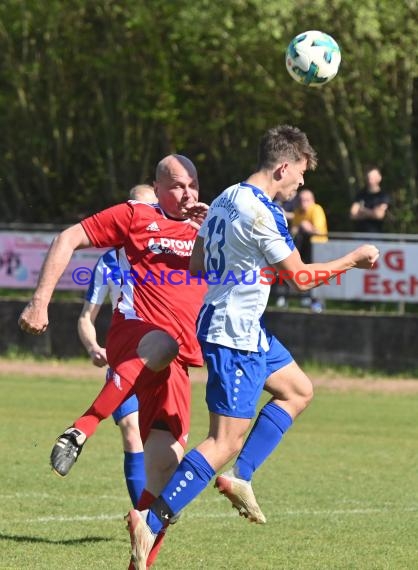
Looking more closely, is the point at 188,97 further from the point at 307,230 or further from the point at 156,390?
the point at 156,390

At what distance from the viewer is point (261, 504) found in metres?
8.57

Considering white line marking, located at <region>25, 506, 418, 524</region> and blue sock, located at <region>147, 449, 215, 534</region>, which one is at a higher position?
blue sock, located at <region>147, 449, 215, 534</region>

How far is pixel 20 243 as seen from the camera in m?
17.9

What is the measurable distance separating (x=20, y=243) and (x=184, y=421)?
1151cm

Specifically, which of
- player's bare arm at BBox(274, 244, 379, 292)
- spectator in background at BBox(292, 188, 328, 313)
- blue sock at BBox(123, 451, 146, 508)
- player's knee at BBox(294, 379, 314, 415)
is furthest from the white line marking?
spectator in background at BBox(292, 188, 328, 313)

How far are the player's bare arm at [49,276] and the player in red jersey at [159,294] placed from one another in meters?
0.02

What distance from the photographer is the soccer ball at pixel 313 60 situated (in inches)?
340

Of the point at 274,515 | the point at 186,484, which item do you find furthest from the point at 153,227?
the point at 274,515

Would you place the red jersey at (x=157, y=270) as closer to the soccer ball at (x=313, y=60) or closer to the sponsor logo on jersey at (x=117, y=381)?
the sponsor logo on jersey at (x=117, y=381)

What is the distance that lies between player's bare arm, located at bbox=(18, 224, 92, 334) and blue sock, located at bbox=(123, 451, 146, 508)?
1351 mm

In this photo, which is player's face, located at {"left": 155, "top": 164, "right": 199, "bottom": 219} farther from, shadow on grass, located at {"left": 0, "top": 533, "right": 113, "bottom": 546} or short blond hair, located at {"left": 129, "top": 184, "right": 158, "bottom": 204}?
shadow on grass, located at {"left": 0, "top": 533, "right": 113, "bottom": 546}

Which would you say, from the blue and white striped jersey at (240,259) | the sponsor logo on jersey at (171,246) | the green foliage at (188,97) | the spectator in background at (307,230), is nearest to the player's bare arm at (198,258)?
the blue and white striped jersey at (240,259)

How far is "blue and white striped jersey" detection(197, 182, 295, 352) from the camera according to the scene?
6.04 m

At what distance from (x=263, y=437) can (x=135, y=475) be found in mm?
1122
